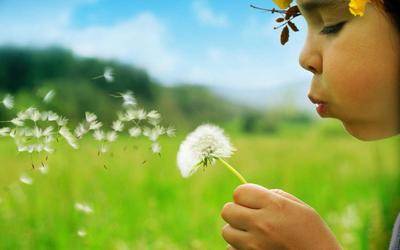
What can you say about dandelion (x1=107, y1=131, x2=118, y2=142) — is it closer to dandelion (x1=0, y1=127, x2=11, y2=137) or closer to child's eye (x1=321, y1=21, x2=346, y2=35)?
dandelion (x1=0, y1=127, x2=11, y2=137)

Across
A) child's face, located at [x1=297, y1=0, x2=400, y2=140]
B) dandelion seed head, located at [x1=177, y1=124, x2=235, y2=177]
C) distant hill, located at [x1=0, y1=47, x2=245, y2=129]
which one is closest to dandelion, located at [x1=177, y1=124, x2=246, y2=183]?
dandelion seed head, located at [x1=177, y1=124, x2=235, y2=177]

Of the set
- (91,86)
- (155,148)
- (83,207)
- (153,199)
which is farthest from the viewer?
(91,86)

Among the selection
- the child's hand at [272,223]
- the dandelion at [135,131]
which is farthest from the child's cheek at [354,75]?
the dandelion at [135,131]

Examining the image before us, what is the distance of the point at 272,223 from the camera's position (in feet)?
1.89

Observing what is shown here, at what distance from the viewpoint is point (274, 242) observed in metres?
0.58

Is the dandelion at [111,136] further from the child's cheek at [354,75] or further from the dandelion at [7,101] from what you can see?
the child's cheek at [354,75]

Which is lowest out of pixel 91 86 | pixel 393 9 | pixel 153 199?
pixel 91 86

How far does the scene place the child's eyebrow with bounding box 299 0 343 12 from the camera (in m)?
0.60

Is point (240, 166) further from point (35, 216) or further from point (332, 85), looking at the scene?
point (332, 85)

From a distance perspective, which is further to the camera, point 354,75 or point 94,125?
point 94,125

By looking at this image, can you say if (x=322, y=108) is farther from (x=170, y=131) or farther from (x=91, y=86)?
(x=91, y=86)

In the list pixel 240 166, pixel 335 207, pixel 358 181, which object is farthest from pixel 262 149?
pixel 335 207

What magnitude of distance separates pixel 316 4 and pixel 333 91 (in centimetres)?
9

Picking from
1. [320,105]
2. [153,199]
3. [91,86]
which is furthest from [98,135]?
[91,86]
